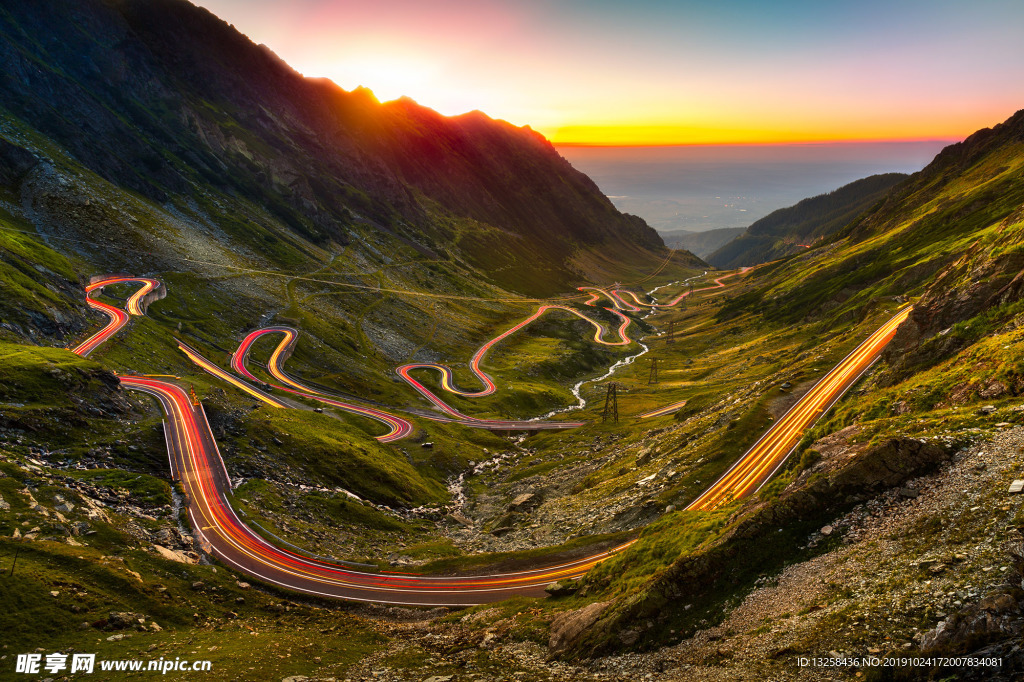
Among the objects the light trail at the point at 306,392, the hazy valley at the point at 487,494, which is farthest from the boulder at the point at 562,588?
the light trail at the point at 306,392

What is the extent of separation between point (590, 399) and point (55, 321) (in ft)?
407

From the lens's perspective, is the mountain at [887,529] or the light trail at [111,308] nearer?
the mountain at [887,529]

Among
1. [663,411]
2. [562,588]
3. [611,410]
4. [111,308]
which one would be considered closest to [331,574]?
[562,588]

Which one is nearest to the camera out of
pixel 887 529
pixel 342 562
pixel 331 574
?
pixel 887 529

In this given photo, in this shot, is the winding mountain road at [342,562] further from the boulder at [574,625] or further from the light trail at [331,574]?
the boulder at [574,625]

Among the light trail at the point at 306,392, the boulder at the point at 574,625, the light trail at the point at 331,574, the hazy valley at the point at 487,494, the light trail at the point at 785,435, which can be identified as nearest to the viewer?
the hazy valley at the point at 487,494

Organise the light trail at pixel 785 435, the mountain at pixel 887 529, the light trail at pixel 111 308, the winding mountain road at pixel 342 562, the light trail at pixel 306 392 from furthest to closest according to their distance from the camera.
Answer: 1. the light trail at pixel 306 392
2. the light trail at pixel 111 308
3. the light trail at pixel 785 435
4. the winding mountain road at pixel 342 562
5. the mountain at pixel 887 529

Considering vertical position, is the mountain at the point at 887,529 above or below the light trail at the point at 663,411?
above

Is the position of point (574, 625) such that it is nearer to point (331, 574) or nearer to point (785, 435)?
point (331, 574)

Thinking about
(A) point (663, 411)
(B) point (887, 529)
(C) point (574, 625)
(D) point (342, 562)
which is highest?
(B) point (887, 529)

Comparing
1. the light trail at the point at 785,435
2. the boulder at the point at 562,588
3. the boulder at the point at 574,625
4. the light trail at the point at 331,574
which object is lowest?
the light trail at the point at 331,574

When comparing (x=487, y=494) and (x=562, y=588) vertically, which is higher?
(x=562, y=588)

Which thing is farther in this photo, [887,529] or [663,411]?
[663,411]

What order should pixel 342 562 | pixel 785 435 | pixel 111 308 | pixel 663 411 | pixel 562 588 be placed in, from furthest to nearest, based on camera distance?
pixel 663 411 → pixel 111 308 → pixel 785 435 → pixel 342 562 → pixel 562 588
